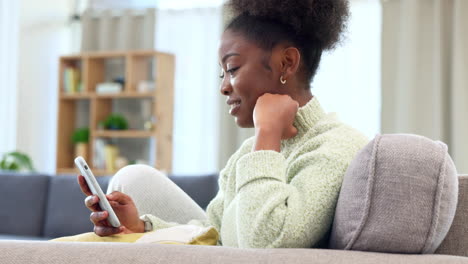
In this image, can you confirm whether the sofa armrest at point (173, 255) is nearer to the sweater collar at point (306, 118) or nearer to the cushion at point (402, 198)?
the cushion at point (402, 198)

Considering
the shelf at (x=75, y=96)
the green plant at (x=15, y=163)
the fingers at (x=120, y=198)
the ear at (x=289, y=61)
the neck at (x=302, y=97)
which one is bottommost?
the green plant at (x=15, y=163)

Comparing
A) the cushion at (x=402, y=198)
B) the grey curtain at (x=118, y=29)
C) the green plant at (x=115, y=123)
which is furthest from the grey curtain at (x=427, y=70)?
the cushion at (x=402, y=198)

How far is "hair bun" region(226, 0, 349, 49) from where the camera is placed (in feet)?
4.45

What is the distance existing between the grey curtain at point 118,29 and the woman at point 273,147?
4.63 metres

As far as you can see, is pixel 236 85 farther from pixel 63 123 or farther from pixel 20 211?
pixel 63 123

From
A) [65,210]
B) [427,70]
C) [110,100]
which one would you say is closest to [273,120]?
[65,210]

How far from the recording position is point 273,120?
1.26 meters

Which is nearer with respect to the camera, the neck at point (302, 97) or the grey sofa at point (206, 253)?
the grey sofa at point (206, 253)

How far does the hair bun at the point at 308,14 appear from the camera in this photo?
4.45 ft

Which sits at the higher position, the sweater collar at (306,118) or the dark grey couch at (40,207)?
the sweater collar at (306,118)

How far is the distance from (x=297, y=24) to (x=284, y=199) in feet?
1.27

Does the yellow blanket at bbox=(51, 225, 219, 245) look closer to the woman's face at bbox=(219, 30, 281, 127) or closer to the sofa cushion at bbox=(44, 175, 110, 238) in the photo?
the woman's face at bbox=(219, 30, 281, 127)

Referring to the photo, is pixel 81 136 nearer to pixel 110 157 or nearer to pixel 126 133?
pixel 110 157

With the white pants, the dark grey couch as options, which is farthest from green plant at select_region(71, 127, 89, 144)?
the white pants
